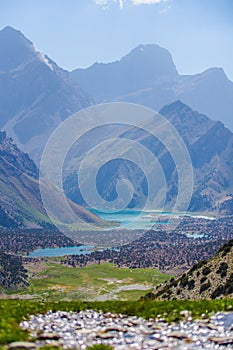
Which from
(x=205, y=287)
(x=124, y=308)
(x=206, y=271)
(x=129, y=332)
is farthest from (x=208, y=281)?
(x=129, y=332)

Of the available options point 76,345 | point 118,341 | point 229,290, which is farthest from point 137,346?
point 229,290

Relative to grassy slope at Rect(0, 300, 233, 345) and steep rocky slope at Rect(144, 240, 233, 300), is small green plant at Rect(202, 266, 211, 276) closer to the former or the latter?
steep rocky slope at Rect(144, 240, 233, 300)

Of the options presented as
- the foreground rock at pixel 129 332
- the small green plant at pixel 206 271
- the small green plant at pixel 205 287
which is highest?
the foreground rock at pixel 129 332

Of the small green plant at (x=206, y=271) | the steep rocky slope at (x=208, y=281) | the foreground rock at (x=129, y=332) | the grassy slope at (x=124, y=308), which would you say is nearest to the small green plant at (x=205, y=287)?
the steep rocky slope at (x=208, y=281)

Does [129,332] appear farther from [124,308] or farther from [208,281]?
[208,281]

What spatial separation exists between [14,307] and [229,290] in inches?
2052

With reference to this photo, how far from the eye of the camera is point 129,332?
32281mm

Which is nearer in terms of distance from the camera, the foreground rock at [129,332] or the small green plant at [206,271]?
the foreground rock at [129,332]

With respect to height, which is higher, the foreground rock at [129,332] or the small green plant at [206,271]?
the foreground rock at [129,332]

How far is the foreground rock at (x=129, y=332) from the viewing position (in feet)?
96.7

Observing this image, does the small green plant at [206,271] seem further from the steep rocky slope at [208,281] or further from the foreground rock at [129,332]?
the foreground rock at [129,332]

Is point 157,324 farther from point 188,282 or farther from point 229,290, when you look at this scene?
point 188,282

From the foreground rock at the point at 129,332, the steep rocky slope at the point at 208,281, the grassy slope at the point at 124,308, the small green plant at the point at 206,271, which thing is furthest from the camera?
the small green plant at the point at 206,271

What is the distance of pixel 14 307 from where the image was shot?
3631cm
